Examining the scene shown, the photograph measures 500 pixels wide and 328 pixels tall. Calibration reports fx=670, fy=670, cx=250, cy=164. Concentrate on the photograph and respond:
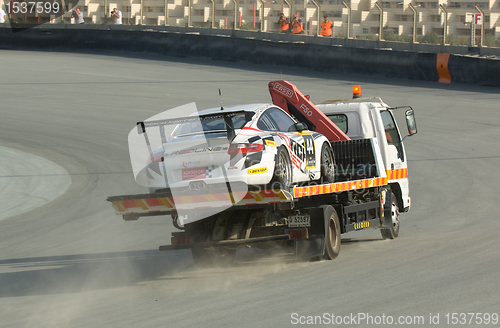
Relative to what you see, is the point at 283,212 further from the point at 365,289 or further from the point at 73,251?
the point at 73,251

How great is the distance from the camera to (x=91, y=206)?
556 inches

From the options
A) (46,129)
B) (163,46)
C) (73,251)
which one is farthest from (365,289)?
(163,46)

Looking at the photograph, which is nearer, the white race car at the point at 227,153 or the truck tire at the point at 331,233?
the white race car at the point at 227,153

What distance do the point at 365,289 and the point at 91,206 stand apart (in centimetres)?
795

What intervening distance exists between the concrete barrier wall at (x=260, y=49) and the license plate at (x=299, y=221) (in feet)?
60.3

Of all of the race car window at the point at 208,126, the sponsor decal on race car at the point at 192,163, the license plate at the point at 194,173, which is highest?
the race car window at the point at 208,126

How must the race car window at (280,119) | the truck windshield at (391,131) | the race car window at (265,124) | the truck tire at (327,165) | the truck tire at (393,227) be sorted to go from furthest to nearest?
the truck windshield at (391,131)
the truck tire at (393,227)
the truck tire at (327,165)
the race car window at (280,119)
the race car window at (265,124)

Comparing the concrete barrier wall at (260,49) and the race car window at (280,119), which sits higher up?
the concrete barrier wall at (260,49)

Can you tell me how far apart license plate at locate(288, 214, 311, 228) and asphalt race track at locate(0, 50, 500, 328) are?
1.88 feet

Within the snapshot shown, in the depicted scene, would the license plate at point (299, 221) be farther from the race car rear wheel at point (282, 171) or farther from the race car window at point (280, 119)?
the race car window at point (280, 119)

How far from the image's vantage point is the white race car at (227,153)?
8211 mm

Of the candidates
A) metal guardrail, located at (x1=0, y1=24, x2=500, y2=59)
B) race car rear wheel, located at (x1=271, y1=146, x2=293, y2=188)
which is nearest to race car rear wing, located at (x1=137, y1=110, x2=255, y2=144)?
race car rear wheel, located at (x1=271, y1=146, x2=293, y2=188)

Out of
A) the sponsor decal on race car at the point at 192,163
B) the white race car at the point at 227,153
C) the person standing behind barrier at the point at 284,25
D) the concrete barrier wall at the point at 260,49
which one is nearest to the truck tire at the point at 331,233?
the white race car at the point at 227,153

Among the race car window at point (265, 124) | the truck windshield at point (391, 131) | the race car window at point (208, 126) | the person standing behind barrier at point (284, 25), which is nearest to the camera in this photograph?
the race car window at point (208, 126)
